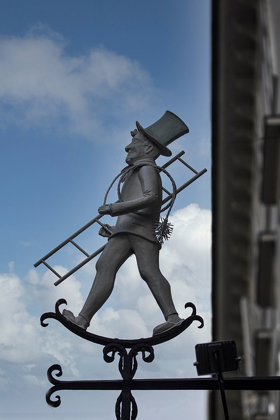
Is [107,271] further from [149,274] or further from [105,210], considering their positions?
[105,210]

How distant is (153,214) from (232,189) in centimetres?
1409

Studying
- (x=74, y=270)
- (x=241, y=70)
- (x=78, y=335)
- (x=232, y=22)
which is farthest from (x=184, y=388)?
(x=241, y=70)

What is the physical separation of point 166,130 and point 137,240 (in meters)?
1.05

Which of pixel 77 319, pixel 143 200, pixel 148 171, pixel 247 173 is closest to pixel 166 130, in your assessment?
pixel 148 171

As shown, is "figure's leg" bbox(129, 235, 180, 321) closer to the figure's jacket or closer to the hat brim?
the figure's jacket

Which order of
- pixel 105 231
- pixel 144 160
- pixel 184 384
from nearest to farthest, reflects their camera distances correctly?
pixel 184 384, pixel 105 231, pixel 144 160

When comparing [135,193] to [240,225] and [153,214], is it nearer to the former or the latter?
[153,214]

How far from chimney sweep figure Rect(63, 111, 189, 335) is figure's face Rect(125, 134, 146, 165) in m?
0.06

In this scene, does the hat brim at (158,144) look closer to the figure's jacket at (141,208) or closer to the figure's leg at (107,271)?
the figure's jacket at (141,208)

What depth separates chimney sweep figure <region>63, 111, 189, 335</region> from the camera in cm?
476

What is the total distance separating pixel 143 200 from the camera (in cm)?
Result: 496

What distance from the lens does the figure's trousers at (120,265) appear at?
478 cm

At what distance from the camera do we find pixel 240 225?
20.2 m

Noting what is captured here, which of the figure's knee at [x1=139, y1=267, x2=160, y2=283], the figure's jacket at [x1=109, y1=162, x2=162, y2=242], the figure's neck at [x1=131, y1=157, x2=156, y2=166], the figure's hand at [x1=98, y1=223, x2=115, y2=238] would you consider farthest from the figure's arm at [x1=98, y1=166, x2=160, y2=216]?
the figure's knee at [x1=139, y1=267, x2=160, y2=283]
